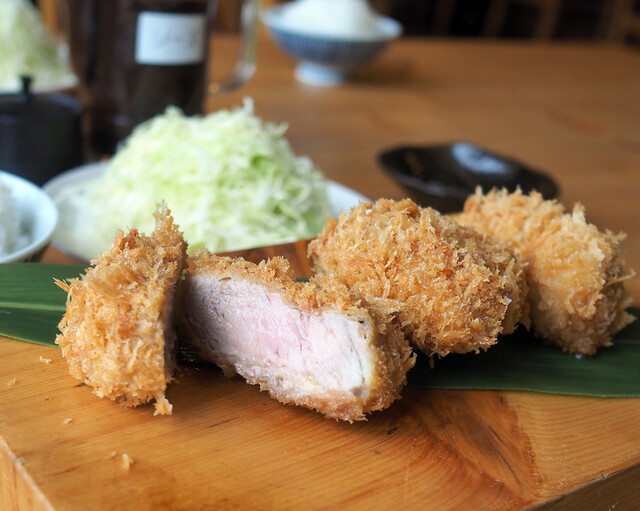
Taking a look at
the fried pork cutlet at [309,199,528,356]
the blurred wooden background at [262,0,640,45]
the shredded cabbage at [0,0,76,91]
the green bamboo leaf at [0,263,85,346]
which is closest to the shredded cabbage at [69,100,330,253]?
the green bamboo leaf at [0,263,85,346]

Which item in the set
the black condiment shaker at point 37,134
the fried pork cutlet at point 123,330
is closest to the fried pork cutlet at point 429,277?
the fried pork cutlet at point 123,330

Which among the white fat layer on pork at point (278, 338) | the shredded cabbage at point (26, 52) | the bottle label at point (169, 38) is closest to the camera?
the white fat layer on pork at point (278, 338)

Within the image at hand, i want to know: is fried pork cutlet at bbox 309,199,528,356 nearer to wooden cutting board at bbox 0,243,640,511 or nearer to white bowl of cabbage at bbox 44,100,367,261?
wooden cutting board at bbox 0,243,640,511

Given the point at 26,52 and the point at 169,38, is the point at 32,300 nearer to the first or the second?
the point at 169,38

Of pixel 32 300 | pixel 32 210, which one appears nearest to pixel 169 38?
pixel 32 210

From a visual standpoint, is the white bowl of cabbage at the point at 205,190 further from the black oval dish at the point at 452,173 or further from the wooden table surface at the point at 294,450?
the wooden table surface at the point at 294,450

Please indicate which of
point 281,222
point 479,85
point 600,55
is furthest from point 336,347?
point 600,55
